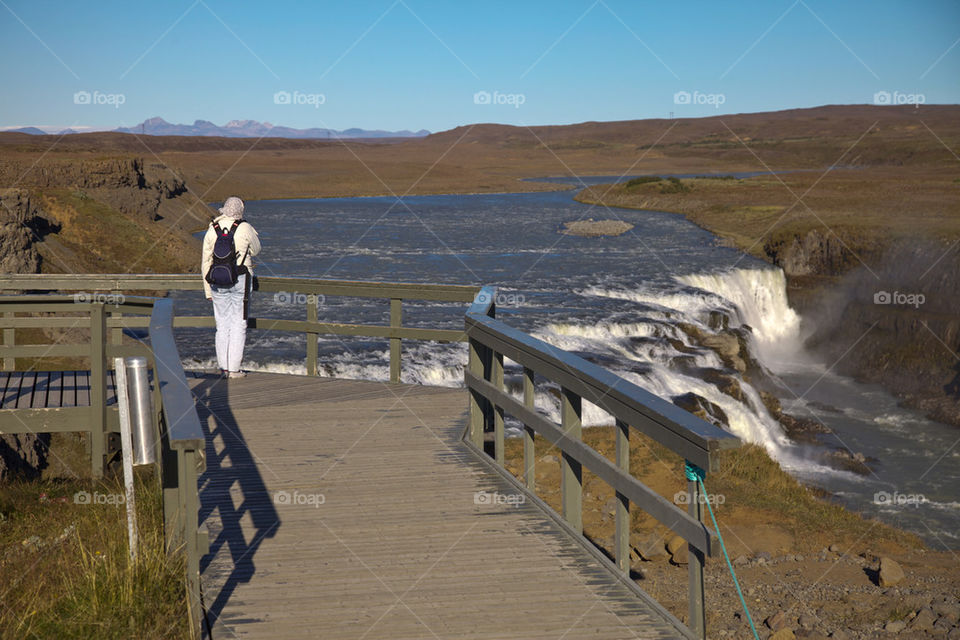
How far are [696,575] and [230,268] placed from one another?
679cm

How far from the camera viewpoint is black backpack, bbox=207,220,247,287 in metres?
10.1

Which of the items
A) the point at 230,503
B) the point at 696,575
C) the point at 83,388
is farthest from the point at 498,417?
the point at 83,388

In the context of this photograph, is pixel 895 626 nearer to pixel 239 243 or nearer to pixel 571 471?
pixel 571 471

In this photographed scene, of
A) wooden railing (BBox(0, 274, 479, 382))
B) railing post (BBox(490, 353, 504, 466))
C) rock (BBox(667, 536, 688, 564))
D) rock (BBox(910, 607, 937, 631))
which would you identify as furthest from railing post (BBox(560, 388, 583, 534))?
rock (BBox(667, 536, 688, 564))

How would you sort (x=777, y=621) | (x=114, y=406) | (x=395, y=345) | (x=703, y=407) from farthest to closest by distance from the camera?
1. (x=703, y=407)
2. (x=395, y=345)
3. (x=114, y=406)
4. (x=777, y=621)

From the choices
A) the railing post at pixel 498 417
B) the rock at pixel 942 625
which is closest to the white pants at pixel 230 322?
the railing post at pixel 498 417

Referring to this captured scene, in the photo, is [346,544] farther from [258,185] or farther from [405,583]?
[258,185]

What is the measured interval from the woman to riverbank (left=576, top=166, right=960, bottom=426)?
58.7ft

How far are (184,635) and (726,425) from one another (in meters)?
15.4

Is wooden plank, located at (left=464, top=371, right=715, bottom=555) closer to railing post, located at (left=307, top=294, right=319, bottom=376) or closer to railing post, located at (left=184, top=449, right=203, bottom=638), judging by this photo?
railing post, located at (left=184, top=449, right=203, bottom=638)

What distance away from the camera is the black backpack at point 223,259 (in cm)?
1014

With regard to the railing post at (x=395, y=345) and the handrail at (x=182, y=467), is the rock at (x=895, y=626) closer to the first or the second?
Answer: the railing post at (x=395, y=345)

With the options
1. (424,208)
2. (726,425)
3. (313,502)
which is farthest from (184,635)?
(424,208)

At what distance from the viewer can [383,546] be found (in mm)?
6035
